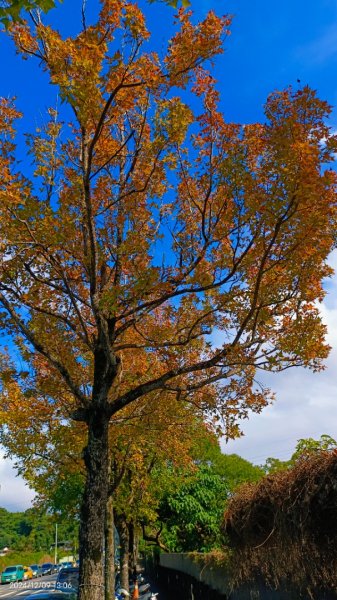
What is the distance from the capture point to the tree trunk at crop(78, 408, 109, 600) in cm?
764

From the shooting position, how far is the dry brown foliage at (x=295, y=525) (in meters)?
5.41

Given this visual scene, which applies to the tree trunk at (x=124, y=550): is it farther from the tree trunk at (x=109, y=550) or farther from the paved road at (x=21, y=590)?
the tree trunk at (x=109, y=550)

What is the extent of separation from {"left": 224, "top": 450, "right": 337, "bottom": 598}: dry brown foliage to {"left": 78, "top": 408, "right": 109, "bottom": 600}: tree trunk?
208cm

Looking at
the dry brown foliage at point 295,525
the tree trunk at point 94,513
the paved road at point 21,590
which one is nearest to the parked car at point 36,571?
the paved road at point 21,590

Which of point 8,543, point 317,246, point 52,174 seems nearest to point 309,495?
point 317,246

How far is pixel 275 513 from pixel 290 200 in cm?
397

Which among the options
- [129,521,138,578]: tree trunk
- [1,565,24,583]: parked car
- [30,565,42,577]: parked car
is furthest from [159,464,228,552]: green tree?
[30,565,42,577]: parked car

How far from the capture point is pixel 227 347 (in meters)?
8.68

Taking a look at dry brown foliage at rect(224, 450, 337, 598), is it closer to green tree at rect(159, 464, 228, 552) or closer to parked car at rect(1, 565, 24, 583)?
green tree at rect(159, 464, 228, 552)

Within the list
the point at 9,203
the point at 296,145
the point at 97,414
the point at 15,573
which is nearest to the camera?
the point at 296,145

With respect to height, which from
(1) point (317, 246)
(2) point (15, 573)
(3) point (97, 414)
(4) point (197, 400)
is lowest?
(2) point (15, 573)

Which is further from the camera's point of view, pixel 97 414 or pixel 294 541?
pixel 97 414

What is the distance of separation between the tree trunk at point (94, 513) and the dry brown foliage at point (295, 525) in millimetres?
2079

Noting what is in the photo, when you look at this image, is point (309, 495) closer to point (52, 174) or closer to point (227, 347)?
point (227, 347)
